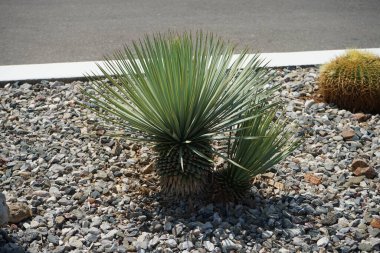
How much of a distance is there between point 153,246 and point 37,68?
3.09 m

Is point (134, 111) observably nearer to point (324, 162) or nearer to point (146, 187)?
point (146, 187)

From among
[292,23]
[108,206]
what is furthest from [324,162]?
[292,23]

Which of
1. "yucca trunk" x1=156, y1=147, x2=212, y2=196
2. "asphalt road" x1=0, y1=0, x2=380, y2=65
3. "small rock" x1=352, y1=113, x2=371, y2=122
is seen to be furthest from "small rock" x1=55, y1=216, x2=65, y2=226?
"asphalt road" x1=0, y1=0, x2=380, y2=65

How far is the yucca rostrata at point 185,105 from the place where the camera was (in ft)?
11.7

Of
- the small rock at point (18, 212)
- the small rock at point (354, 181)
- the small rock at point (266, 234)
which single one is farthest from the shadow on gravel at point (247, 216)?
the small rock at point (18, 212)

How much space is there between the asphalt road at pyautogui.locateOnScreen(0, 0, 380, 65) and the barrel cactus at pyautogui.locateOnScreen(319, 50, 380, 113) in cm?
195

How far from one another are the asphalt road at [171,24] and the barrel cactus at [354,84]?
1.95 meters

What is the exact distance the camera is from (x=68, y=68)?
19.6 ft

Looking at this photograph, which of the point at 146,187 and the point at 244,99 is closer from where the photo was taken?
the point at 244,99

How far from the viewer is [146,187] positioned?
4133 mm

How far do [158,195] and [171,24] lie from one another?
4.49m

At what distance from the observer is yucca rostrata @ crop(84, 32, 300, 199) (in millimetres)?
3562

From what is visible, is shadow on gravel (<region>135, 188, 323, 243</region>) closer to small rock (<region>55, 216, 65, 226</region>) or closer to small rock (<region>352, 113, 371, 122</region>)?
small rock (<region>55, 216, 65, 226</region>)

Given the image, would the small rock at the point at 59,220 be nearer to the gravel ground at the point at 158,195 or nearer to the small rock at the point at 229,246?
the gravel ground at the point at 158,195
